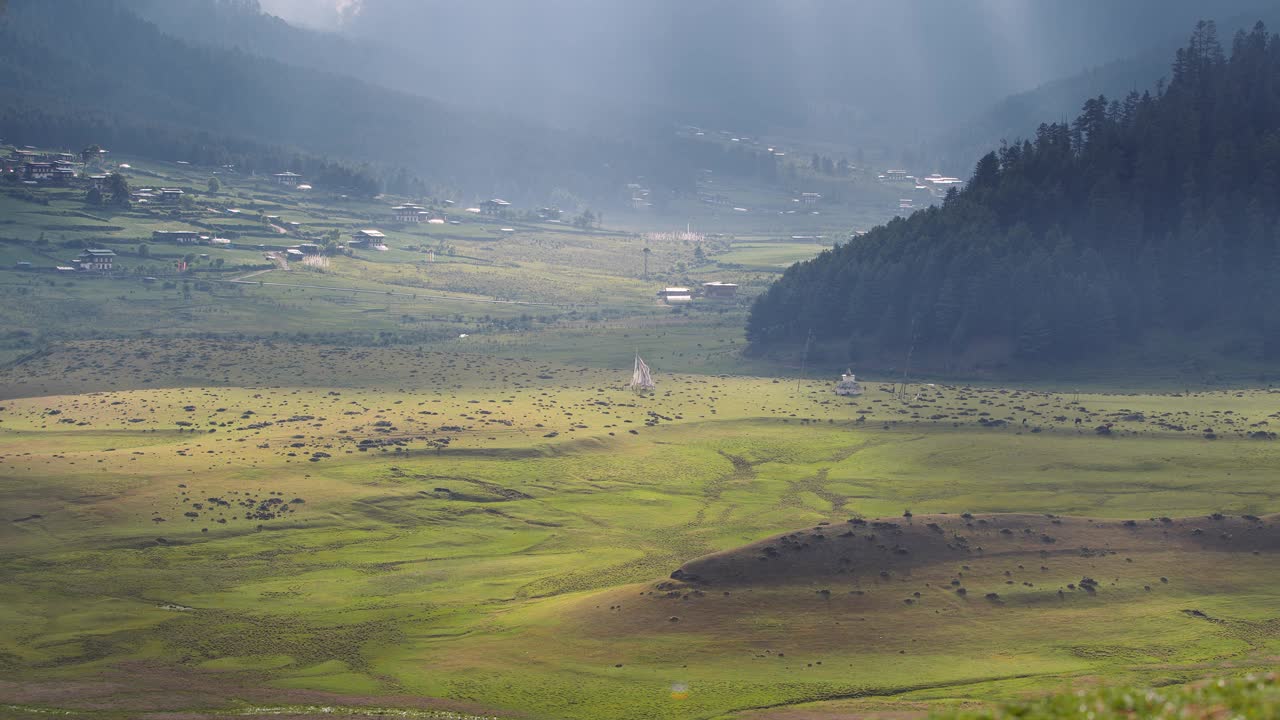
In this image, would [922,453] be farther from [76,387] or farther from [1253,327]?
[76,387]

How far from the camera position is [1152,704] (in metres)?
27.0

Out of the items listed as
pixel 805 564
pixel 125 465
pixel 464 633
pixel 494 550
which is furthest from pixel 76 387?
pixel 805 564

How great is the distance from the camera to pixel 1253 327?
14650 cm

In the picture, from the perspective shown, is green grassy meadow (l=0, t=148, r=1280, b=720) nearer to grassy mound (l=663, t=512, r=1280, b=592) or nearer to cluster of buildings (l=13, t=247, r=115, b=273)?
grassy mound (l=663, t=512, r=1280, b=592)

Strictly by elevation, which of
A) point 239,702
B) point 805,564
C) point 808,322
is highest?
point 808,322

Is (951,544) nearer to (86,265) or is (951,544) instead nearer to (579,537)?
(579,537)

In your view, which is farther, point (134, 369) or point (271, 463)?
point (134, 369)

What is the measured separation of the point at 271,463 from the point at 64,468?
14.6m

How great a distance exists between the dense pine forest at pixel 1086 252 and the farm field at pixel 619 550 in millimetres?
25402

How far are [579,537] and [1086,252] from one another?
94.5 m

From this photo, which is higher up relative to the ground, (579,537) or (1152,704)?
(1152,704)

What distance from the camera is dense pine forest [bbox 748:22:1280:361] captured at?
491ft

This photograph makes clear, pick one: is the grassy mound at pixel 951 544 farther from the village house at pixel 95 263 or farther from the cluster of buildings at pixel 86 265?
the village house at pixel 95 263

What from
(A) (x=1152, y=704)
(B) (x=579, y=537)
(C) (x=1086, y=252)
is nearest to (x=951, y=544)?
(B) (x=579, y=537)
